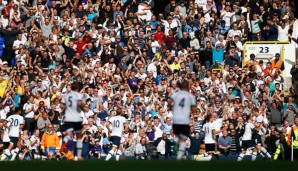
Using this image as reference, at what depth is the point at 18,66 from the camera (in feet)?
110

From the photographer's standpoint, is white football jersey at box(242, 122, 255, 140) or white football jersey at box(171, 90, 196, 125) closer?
white football jersey at box(171, 90, 196, 125)

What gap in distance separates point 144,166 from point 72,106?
4.33 metres

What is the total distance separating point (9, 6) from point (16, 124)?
20.4 feet

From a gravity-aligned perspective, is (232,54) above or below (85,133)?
above

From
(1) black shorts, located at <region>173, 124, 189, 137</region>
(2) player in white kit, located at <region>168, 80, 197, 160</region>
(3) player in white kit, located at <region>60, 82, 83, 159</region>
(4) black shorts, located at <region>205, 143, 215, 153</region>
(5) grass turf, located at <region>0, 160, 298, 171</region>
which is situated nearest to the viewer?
(5) grass turf, located at <region>0, 160, 298, 171</region>

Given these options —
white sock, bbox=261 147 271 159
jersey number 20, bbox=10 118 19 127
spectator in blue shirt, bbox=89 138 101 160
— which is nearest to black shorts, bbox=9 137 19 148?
jersey number 20, bbox=10 118 19 127

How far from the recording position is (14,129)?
3069 cm

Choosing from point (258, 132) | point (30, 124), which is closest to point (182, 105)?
point (258, 132)

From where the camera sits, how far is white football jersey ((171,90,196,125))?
22828 mm

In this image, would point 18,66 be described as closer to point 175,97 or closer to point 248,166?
point 175,97

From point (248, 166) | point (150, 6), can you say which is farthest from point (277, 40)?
point (248, 166)

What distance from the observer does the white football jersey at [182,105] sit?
2283 centimetres

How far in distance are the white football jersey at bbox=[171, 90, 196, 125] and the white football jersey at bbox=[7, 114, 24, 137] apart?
8777mm

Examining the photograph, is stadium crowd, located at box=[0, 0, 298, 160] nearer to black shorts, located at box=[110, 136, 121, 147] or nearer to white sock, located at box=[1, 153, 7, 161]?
white sock, located at box=[1, 153, 7, 161]
